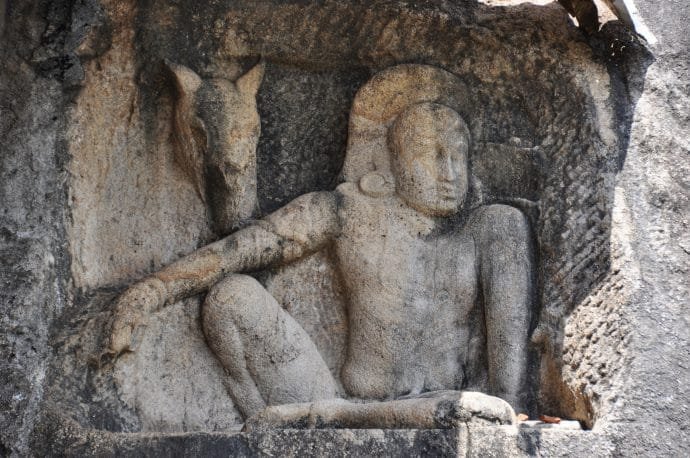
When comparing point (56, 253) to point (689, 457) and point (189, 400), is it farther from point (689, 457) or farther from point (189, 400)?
point (689, 457)

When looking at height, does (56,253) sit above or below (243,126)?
below

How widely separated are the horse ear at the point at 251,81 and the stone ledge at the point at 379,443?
5.15ft

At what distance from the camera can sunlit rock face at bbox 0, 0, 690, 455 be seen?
188 inches

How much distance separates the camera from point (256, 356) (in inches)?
Answer: 203

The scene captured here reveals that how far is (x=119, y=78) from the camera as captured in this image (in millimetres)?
5430

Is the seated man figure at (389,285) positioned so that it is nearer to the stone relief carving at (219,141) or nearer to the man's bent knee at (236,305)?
the man's bent knee at (236,305)

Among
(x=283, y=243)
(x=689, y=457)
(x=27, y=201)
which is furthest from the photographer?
(x=283, y=243)

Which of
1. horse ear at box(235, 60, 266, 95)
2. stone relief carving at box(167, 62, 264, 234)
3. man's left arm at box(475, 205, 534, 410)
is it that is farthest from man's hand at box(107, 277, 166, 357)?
man's left arm at box(475, 205, 534, 410)

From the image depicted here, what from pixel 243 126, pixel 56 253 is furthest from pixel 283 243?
pixel 56 253

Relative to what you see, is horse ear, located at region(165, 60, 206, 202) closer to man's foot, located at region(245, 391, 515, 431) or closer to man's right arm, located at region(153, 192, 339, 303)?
man's right arm, located at region(153, 192, 339, 303)

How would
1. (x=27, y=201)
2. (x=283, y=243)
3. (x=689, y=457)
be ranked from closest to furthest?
(x=689, y=457), (x=27, y=201), (x=283, y=243)

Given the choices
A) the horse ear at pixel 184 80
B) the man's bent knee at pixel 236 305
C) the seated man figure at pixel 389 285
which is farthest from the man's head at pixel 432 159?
the horse ear at pixel 184 80

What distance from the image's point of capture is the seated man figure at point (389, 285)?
16.9 ft

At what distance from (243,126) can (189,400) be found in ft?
3.73
